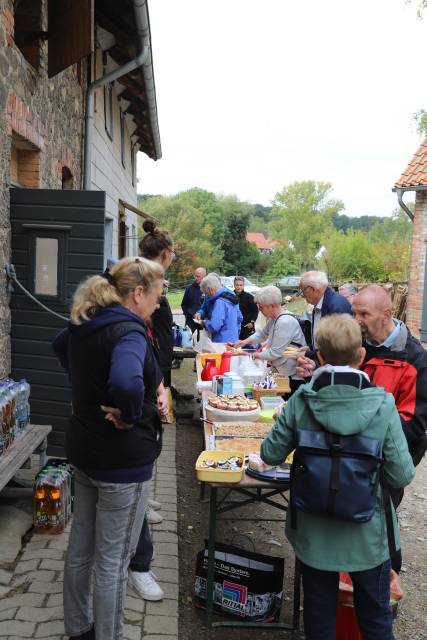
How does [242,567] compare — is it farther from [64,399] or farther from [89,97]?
[89,97]

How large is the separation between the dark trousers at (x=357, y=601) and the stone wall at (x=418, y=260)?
47.7ft

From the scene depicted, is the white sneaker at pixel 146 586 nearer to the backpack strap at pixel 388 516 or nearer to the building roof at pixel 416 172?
the backpack strap at pixel 388 516

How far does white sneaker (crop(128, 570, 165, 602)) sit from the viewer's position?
11.1 ft

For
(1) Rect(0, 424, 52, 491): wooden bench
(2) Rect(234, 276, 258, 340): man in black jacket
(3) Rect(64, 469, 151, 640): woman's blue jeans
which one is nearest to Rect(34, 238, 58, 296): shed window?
(1) Rect(0, 424, 52, 491): wooden bench

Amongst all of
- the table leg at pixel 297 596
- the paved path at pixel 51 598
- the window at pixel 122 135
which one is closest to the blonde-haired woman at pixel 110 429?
the paved path at pixel 51 598

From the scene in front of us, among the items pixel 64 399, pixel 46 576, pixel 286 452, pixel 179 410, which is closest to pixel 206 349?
pixel 179 410

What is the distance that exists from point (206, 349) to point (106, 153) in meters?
5.20

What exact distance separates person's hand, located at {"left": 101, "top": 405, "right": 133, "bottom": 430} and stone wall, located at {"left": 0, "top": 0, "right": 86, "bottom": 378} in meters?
2.97

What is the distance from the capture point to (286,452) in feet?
8.58

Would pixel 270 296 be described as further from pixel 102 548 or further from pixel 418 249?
pixel 418 249

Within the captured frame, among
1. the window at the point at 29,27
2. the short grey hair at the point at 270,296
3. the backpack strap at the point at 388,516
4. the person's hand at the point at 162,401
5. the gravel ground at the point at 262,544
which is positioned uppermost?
the window at the point at 29,27

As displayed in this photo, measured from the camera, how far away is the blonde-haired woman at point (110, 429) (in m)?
2.38

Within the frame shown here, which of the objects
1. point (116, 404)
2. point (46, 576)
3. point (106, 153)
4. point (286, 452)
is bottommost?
point (46, 576)

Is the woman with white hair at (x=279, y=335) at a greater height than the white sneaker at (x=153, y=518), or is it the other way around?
the woman with white hair at (x=279, y=335)
